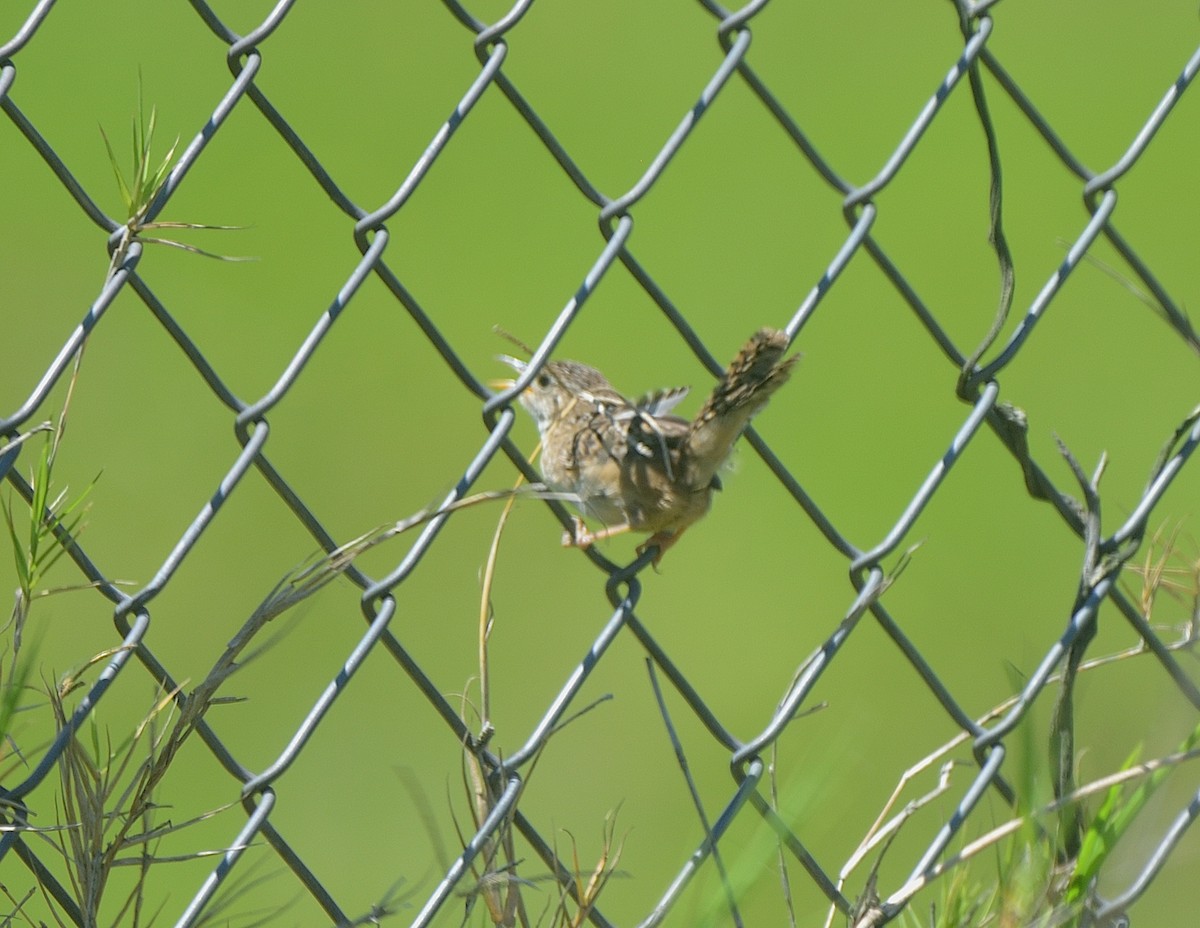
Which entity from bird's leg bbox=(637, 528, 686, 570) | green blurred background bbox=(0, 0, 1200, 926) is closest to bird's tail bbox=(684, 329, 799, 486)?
bird's leg bbox=(637, 528, 686, 570)

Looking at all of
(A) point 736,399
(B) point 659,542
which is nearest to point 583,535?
(B) point 659,542

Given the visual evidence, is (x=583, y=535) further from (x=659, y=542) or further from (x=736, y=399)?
(x=736, y=399)

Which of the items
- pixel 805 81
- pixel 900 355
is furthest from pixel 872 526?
pixel 805 81

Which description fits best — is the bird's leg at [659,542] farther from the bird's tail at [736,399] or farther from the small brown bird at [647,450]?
the bird's tail at [736,399]

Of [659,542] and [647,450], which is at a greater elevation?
[647,450]

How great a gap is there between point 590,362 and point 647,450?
4.28 meters

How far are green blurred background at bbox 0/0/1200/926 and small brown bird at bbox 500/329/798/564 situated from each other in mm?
2161

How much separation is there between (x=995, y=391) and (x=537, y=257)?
19.3ft

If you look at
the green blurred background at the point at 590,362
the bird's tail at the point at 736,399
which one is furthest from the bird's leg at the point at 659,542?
the green blurred background at the point at 590,362

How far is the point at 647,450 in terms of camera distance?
112 inches

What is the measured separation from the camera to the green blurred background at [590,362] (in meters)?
5.63

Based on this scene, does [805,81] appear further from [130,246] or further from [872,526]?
[130,246]

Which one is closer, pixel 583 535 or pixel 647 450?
pixel 583 535

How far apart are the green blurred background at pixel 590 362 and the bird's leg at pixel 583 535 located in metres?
2.26
